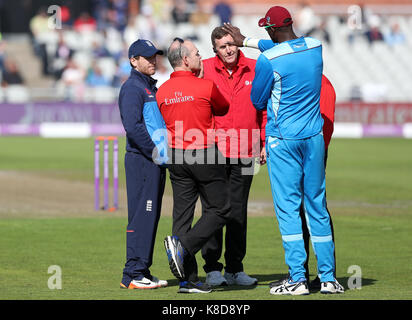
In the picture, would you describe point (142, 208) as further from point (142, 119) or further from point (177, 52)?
point (177, 52)

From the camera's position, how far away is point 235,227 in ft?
31.2

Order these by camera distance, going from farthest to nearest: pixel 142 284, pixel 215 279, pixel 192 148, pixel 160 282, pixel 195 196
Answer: pixel 215 279 → pixel 160 282 → pixel 142 284 → pixel 195 196 → pixel 192 148

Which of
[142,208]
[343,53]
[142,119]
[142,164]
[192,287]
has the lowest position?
[192,287]

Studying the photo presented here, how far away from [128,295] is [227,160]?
1953mm

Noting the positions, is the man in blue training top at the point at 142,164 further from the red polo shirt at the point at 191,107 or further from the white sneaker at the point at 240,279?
the white sneaker at the point at 240,279

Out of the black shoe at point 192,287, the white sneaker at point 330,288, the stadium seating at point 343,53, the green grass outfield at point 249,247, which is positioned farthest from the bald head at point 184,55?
the stadium seating at point 343,53

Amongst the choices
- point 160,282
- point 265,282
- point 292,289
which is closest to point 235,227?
point 265,282

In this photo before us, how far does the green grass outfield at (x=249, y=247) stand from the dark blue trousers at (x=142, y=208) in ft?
1.15

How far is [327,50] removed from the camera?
3850 centimetres

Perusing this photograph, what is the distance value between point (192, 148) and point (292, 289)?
162 centimetres

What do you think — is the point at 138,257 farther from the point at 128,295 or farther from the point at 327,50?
the point at 327,50

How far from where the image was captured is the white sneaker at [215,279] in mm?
9258

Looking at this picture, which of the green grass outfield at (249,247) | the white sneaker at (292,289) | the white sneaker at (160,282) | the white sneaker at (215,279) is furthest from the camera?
the white sneaker at (215,279)
